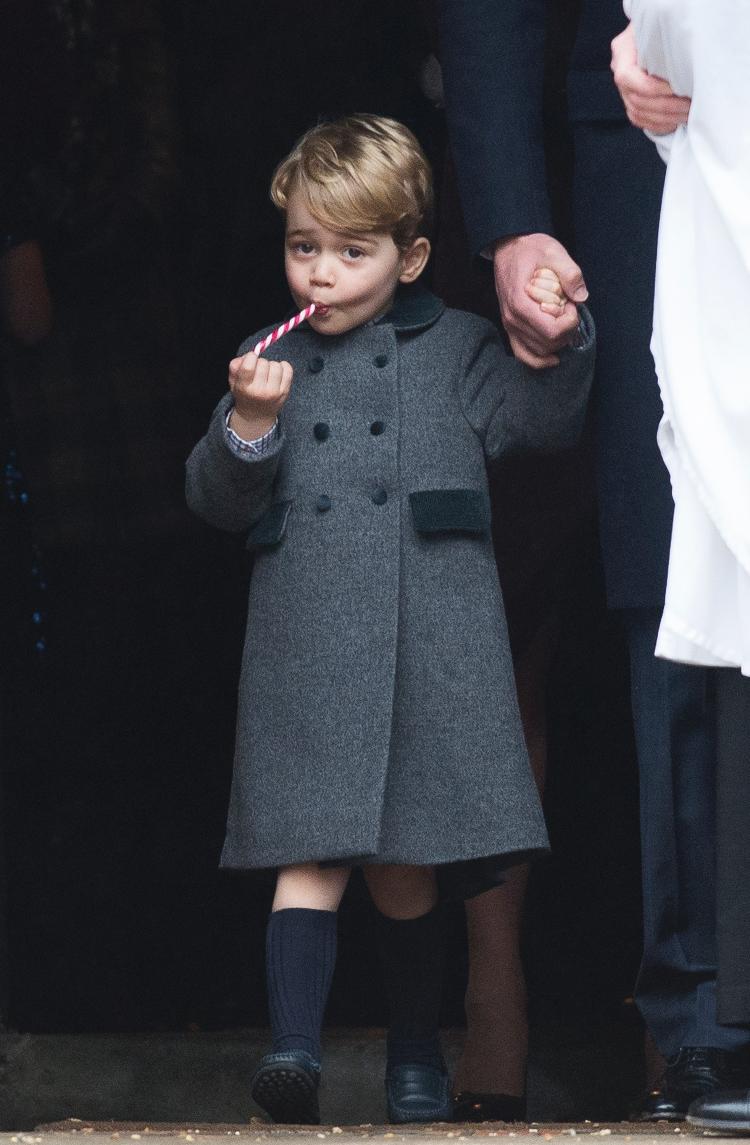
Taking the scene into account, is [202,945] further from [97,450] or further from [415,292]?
[415,292]

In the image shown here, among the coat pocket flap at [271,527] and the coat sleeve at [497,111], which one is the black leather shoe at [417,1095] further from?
the coat sleeve at [497,111]

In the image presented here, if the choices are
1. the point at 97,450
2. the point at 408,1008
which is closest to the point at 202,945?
the point at 97,450

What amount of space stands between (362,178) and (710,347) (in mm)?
703

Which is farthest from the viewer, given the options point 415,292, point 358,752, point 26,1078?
point 26,1078

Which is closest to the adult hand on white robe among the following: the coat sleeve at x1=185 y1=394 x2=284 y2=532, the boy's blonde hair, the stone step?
the boy's blonde hair

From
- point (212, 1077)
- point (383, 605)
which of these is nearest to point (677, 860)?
point (383, 605)

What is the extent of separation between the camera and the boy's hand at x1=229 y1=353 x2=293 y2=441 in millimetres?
2721

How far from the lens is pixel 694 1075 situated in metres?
2.62

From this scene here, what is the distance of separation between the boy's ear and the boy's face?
3cm

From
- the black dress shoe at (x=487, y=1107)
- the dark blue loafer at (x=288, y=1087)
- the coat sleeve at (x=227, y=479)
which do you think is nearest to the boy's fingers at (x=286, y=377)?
the coat sleeve at (x=227, y=479)

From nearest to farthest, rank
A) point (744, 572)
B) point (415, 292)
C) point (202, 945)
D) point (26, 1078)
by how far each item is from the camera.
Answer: point (744, 572) < point (415, 292) < point (26, 1078) < point (202, 945)

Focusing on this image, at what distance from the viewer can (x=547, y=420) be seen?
2820mm

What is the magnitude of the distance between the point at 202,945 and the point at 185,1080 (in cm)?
37

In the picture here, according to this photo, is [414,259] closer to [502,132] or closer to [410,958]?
[502,132]
